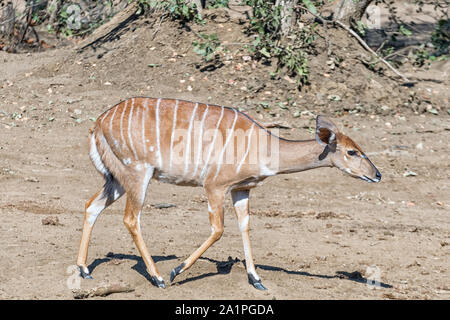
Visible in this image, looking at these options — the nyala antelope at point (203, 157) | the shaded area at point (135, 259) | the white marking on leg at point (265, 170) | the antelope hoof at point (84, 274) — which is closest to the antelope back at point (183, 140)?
the nyala antelope at point (203, 157)

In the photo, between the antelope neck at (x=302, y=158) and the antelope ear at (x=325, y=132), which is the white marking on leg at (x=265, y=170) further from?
the antelope ear at (x=325, y=132)

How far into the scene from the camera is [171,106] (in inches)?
240

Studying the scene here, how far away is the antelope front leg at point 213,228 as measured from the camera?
569cm

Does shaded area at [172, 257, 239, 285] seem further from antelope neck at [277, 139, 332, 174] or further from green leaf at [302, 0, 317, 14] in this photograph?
green leaf at [302, 0, 317, 14]

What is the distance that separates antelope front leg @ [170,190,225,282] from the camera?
569cm

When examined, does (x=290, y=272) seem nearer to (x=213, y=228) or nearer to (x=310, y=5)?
(x=213, y=228)

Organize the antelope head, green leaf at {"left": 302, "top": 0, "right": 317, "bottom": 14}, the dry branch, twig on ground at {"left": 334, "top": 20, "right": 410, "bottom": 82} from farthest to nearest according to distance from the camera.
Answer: twig on ground at {"left": 334, "top": 20, "right": 410, "bottom": 82} → green leaf at {"left": 302, "top": 0, "right": 317, "bottom": 14} → the antelope head → the dry branch

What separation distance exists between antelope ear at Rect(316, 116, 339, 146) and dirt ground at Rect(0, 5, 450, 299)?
1.21 m

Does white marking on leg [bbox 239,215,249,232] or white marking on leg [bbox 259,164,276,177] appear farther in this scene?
white marking on leg [bbox 239,215,249,232]

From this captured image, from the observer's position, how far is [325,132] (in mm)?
A: 5766

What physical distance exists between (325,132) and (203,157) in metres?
1.03

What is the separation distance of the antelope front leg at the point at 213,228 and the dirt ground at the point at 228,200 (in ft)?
0.52

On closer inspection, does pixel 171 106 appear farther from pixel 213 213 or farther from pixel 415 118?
pixel 415 118

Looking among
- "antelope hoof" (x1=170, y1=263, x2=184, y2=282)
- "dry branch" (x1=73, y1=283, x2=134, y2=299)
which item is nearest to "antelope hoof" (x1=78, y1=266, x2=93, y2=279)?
"dry branch" (x1=73, y1=283, x2=134, y2=299)
